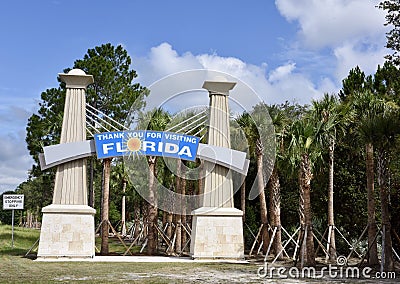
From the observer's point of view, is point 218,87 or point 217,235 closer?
point 217,235

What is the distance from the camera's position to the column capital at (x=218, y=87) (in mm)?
22141

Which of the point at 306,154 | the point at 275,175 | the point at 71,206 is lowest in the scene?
the point at 71,206

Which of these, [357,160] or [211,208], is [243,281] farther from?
[357,160]

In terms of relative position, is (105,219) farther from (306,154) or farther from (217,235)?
(306,154)

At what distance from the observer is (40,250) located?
65.0ft

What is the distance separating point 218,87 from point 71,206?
25.4 ft

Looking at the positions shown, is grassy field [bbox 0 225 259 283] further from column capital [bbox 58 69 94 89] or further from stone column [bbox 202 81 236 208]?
column capital [bbox 58 69 94 89]

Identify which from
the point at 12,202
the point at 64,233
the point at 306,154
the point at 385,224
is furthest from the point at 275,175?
the point at 12,202

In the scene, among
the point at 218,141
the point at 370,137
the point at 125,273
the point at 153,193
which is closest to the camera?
the point at 125,273

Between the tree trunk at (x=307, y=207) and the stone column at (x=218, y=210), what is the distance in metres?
2.85

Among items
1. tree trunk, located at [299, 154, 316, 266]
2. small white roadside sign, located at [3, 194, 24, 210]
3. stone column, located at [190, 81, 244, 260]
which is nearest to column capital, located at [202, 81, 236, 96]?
stone column, located at [190, 81, 244, 260]

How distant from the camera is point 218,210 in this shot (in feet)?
69.6

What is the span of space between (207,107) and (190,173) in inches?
251

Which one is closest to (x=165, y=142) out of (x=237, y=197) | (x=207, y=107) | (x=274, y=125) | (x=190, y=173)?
(x=207, y=107)
